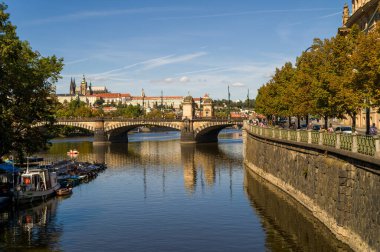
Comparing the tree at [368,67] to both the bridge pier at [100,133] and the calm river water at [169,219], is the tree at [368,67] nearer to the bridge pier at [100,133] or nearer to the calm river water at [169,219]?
the calm river water at [169,219]

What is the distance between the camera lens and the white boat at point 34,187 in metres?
45.4

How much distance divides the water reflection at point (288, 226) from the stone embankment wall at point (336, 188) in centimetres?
53

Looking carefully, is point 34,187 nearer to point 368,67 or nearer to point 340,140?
point 340,140

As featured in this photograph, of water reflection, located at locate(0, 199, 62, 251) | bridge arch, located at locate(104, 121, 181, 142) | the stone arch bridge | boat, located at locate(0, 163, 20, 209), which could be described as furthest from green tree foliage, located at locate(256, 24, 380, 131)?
bridge arch, located at locate(104, 121, 181, 142)

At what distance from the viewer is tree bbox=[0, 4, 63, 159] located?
38.8 m

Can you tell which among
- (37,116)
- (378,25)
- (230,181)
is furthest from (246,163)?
(378,25)

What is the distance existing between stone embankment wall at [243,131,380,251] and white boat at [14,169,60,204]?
21.7m

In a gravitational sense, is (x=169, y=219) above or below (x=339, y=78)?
below

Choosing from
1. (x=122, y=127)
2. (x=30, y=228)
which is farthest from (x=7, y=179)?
(x=122, y=127)

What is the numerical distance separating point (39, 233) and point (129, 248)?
7.65 meters

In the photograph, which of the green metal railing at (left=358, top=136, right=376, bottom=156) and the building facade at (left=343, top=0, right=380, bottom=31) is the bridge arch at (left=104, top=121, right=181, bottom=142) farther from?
the green metal railing at (left=358, top=136, right=376, bottom=156)

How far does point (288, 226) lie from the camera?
34750 mm

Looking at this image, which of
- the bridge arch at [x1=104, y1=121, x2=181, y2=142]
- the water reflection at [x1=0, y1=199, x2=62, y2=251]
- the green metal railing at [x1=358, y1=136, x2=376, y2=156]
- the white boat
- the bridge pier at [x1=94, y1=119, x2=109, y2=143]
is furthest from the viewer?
the bridge pier at [x1=94, y1=119, x2=109, y2=143]

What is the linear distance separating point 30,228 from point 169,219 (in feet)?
32.5
